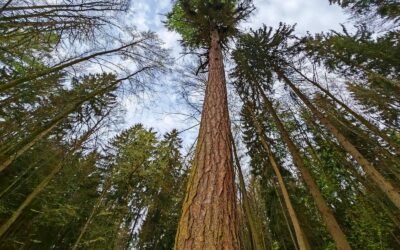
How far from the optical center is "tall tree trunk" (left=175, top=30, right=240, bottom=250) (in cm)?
215

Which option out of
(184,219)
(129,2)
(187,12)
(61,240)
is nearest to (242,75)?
(187,12)

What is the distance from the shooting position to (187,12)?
26.5 ft

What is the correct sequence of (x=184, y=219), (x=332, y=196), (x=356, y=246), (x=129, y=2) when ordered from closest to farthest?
(x=184, y=219)
(x=129, y=2)
(x=356, y=246)
(x=332, y=196)

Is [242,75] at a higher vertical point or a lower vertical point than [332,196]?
higher

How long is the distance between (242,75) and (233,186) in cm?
831

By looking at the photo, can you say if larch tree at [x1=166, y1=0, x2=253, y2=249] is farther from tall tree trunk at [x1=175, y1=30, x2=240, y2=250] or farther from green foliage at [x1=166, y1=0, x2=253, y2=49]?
green foliage at [x1=166, y1=0, x2=253, y2=49]

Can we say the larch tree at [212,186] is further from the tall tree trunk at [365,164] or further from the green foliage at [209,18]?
the tall tree trunk at [365,164]

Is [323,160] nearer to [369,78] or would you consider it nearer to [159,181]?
[369,78]

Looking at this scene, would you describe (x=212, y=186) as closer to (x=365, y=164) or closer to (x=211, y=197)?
(x=211, y=197)

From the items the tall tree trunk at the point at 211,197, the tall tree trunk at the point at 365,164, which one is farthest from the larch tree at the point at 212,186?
the tall tree trunk at the point at 365,164

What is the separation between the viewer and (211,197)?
253 cm

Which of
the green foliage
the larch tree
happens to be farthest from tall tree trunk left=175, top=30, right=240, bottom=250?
the green foliage

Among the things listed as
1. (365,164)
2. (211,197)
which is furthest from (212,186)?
(365,164)

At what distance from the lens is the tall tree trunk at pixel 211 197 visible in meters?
2.15
